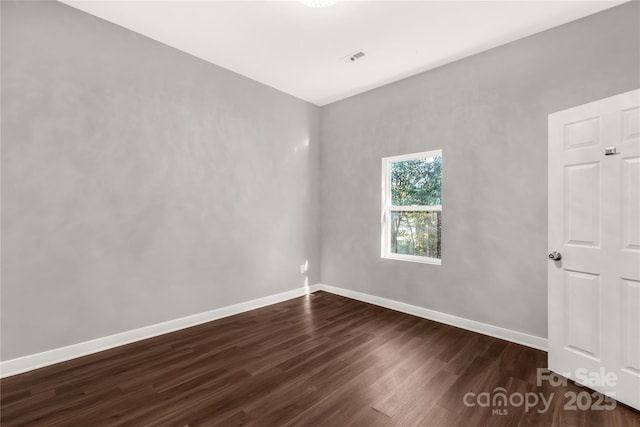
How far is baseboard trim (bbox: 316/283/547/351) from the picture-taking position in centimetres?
291

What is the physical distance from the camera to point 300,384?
2279 mm

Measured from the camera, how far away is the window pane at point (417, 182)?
3770 mm

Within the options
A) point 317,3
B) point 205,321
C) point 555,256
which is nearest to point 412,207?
point 555,256

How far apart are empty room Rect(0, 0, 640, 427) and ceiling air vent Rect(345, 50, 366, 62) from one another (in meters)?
0.02

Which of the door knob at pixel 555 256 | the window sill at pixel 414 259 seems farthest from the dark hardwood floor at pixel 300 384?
the door knob at pixel 555 256

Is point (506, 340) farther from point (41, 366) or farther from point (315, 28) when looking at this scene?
point (41, 366)

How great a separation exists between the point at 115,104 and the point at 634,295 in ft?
15.2

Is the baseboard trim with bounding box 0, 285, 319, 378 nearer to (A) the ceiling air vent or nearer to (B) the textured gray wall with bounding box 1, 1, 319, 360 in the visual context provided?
(B) the textured gray wall with bounding box 1, 1, 319, 360

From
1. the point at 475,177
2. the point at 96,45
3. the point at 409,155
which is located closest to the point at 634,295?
the point at 475,177

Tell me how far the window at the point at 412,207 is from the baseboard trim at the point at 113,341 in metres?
2.03

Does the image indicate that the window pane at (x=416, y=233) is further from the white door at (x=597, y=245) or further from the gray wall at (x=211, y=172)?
the white door at (x=597, y=245)

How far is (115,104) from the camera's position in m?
2.88

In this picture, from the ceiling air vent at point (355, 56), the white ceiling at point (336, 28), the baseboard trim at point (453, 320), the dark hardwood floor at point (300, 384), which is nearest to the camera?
the dark hardwood floor at point (300, 384)

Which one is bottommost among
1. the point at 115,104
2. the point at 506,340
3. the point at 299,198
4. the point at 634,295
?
the point at 506,340
